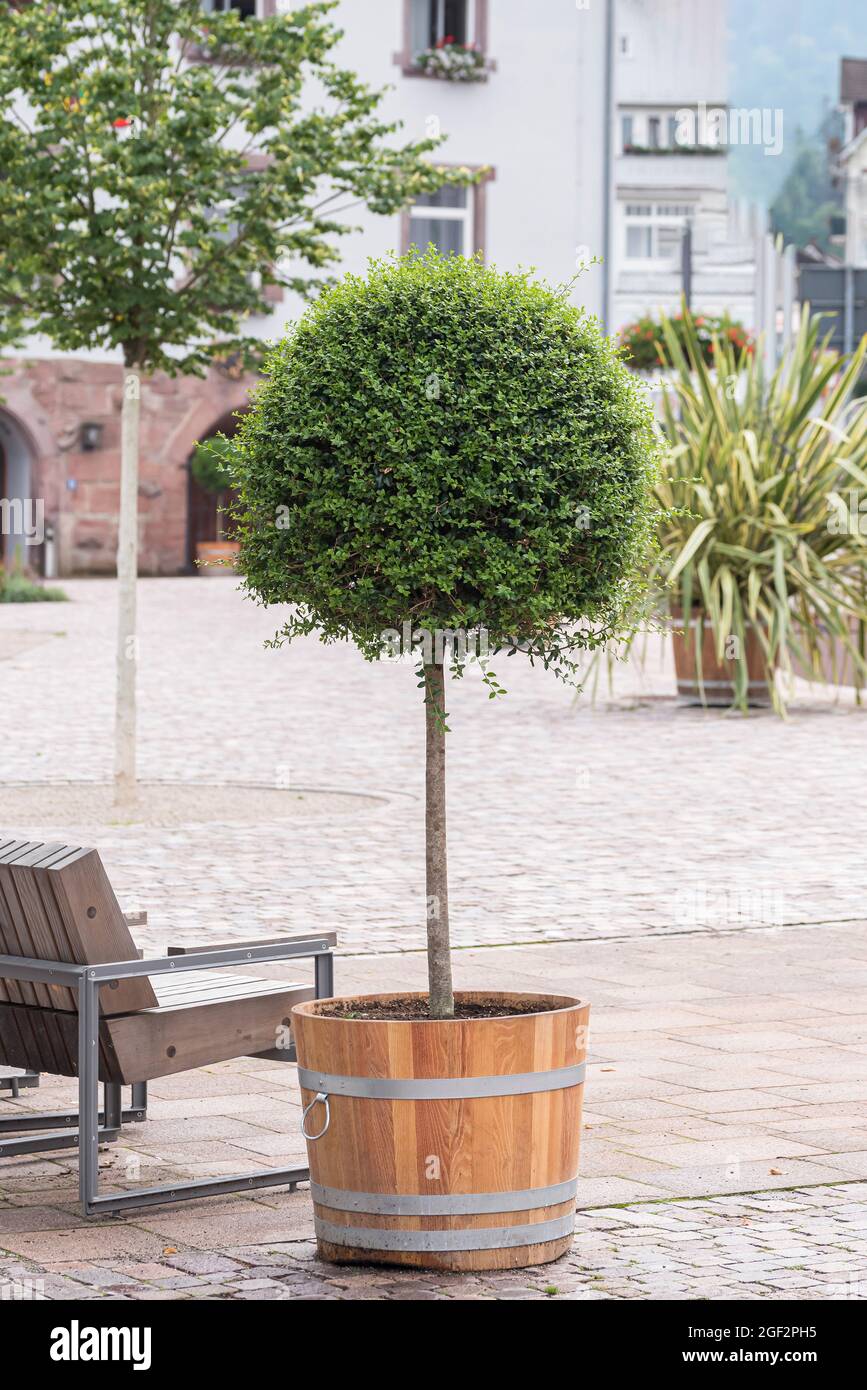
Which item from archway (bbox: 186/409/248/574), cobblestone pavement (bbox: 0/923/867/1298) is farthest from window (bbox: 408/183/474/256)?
cobblestone pavement (bbox: 0/923/867/1298)

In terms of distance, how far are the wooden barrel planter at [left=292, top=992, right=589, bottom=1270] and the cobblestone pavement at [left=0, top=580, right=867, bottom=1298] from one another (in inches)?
3.3

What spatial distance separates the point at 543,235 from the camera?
36.6 m

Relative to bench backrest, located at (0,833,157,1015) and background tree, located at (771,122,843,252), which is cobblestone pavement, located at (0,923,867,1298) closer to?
bench backrest, located at (0,833,157,1015)

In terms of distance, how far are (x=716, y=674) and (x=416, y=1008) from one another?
14034 millimetres

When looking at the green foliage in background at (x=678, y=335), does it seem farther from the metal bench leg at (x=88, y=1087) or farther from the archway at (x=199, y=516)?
the metal bench leg at (x=88, y=1087)

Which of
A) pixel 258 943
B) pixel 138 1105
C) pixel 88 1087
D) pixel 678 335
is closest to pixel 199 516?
pixel 678 335

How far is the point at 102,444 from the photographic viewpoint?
121ft

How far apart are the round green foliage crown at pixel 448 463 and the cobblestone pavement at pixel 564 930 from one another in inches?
52.4

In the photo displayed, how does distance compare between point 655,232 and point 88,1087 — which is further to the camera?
point 655,232

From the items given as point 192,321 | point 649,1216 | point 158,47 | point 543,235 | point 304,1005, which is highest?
point 543,235

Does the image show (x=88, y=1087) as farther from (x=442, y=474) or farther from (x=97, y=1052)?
(x=442, y=474)
